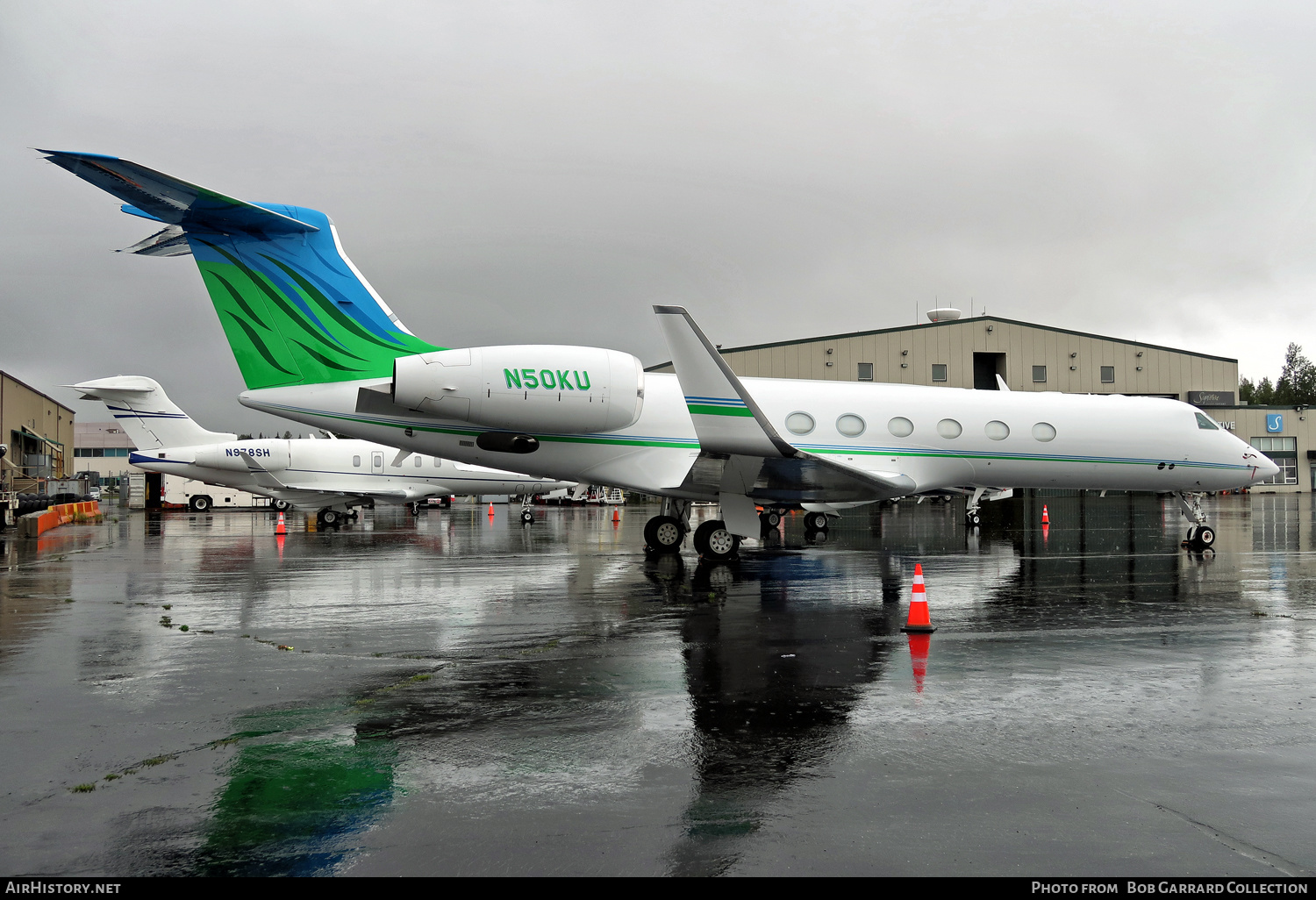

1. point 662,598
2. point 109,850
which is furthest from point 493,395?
point 109,850

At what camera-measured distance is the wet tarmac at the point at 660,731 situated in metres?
3.60

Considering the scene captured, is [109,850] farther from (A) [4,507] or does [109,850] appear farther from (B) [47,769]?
(A) [4,507]

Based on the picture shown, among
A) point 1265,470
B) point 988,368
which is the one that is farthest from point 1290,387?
point 1265,470

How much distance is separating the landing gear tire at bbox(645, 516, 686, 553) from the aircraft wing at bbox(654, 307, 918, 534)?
1.58m

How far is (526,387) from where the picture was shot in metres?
13.9

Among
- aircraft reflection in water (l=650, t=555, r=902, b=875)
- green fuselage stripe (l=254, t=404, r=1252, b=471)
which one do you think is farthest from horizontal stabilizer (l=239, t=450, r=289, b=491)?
Result: aircraft reflection in water (l=650, t=555, r=902, b=875)

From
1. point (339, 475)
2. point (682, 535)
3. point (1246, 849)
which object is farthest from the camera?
point (339, 475)

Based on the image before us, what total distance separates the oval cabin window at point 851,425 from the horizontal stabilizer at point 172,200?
9.47 meters

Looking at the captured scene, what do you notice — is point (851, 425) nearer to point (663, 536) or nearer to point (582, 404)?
point (663, 536)

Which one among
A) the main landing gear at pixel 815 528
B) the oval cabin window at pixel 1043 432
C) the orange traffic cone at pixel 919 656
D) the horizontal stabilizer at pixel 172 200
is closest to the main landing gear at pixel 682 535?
the main landing gear at pixel 815 528

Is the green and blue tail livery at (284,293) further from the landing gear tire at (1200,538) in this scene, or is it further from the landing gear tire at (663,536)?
the landing gear tire at (1200,538)

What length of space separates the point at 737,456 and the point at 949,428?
5269 mm

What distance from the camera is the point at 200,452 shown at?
109ft

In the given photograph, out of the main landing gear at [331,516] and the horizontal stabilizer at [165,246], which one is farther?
the main landing gear at [331,516]
